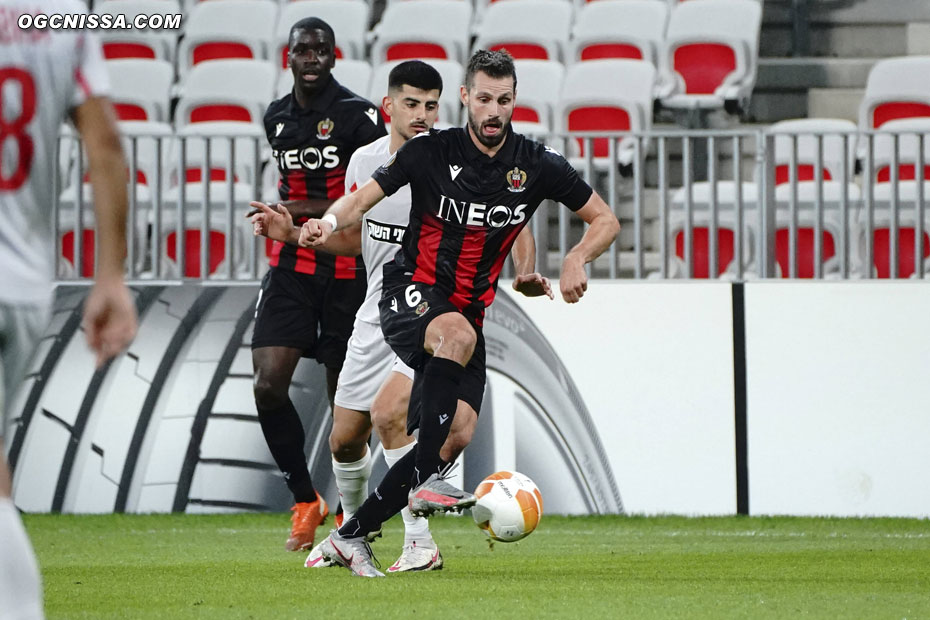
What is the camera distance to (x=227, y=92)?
12297 mm

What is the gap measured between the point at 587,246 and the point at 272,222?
1.20 m

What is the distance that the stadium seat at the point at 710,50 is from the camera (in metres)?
11.9

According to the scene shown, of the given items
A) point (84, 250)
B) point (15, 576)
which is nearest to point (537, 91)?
point (84, 250)

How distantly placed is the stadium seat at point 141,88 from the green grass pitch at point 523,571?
471 cm

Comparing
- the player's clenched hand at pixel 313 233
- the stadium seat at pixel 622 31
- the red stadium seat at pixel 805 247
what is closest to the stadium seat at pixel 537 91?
the stadium seat at pixel 622 31

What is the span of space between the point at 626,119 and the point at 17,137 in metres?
9.02

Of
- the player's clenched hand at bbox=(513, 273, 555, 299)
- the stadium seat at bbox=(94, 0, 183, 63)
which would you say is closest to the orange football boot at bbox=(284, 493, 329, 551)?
the player's clenched hand at bbox=(513, 273, 555, 299)

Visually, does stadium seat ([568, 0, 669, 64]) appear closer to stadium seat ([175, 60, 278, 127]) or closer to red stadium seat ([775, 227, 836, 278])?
stadium seat ([175, 60, 278, 127])

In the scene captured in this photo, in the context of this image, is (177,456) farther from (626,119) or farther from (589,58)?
(589,58)

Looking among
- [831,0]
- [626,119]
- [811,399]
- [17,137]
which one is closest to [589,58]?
[626,119]

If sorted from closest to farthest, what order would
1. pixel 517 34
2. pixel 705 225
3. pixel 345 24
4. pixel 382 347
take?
pixel 382 347, pixel 705 225, pixel 517 34, pixel 345 24

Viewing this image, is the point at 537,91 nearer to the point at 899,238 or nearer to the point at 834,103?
the point at 834,103

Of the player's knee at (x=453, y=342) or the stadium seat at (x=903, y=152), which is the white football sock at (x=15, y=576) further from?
the stadium seat at (x=903, y=152)

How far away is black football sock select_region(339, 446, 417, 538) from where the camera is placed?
5.53m
